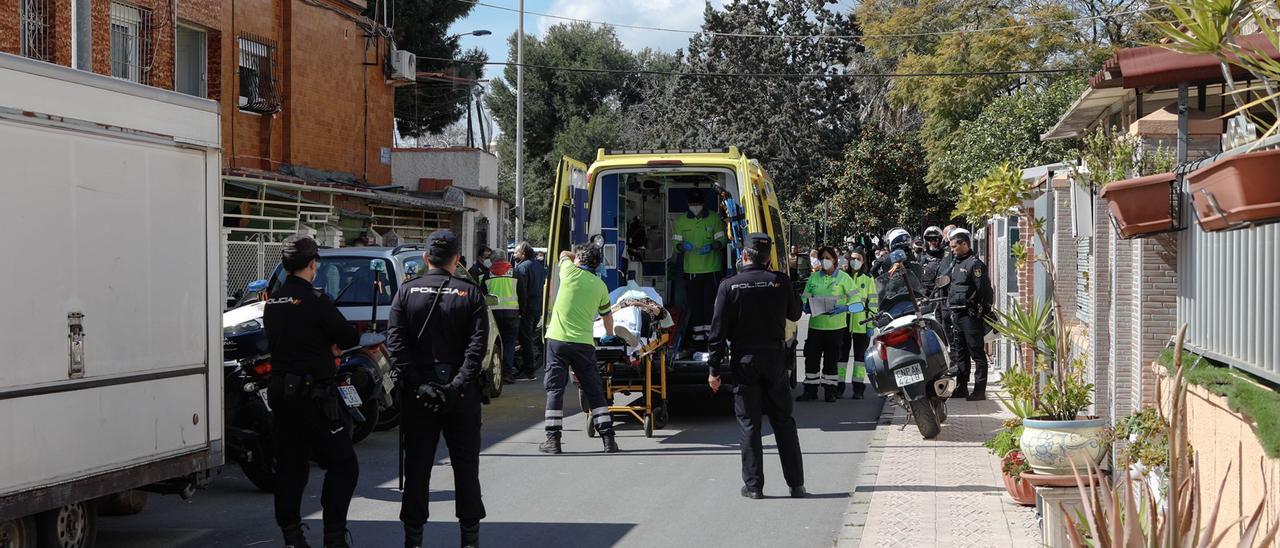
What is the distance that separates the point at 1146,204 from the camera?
20.9 feet

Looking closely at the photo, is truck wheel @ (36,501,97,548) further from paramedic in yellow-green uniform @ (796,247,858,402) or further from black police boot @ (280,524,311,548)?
paramedic in yellow-green uniform @ (796,247,858,402)

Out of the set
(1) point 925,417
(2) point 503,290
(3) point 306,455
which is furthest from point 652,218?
(3) point 306,455

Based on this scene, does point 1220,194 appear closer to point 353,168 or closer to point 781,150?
point 353,168

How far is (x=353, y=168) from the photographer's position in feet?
88.2

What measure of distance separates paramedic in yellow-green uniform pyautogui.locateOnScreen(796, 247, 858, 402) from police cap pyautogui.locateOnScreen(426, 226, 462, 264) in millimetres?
7831

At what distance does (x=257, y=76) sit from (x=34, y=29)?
6.28m

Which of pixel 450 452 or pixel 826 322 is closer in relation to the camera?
pixel 450 452

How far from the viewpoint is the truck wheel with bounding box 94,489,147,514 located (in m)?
8.32

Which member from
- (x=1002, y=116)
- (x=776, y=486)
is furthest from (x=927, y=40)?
(x=776, y=486)

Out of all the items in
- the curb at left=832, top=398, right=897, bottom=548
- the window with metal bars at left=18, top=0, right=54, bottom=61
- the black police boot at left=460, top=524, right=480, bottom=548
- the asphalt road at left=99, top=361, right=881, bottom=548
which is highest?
the window with metal bars at left=18, top=0, right=54, bottom=61

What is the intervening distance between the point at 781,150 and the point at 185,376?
40002 mm

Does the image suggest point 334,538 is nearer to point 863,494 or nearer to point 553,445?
point 863,494

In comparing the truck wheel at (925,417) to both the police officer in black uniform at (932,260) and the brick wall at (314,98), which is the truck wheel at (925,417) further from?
the brick wall at (314,98)

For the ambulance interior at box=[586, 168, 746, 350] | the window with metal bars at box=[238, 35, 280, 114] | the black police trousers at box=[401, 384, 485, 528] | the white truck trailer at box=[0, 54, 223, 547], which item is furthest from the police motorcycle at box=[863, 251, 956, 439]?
the window with metal bars at box=[238, 35, 280, 114]
